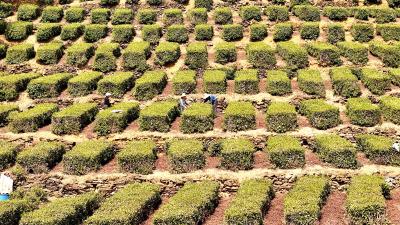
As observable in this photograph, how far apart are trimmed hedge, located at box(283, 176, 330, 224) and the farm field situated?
9 centimetres

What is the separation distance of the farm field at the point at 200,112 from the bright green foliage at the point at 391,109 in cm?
10

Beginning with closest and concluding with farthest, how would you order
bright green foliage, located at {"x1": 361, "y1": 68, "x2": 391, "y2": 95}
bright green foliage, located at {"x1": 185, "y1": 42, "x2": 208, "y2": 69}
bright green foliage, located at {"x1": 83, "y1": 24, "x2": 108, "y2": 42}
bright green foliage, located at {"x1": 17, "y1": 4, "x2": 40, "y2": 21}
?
bright green foliage, located at {"x1": 361, "y1": 68, "x2": 391, "y2": 95}, bright green foliage, located at {"x1": 185, "y1": 42, "x2": 208, "y2": 69}, bright green foliage, located at {"x1": 83, "y1": 24, "x2": 108, "y2": 42}, bright green foliage, located at {"x1": 17, "y1": 4, "x2": 40, "y2": 21}

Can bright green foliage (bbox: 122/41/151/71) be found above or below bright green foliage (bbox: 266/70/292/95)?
above

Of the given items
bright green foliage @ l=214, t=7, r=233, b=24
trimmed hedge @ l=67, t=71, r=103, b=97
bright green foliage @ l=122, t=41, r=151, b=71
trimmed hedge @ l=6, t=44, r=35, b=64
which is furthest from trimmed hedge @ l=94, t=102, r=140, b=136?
bright green foliage @ l=214, t=7, r=233, b=24

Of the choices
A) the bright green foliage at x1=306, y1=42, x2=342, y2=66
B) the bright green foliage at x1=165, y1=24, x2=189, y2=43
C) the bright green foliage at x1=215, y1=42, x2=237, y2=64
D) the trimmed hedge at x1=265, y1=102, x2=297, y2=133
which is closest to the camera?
the trimmed hedge at x1=265, y1=102, x2=297, y2=133

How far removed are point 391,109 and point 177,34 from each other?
15312mm

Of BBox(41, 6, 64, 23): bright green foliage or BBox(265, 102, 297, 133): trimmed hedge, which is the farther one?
BBox(41, 6, 64, 23): bright green foliage

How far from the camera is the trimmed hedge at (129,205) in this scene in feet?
64.0

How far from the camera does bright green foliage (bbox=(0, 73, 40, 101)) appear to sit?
30781 mm

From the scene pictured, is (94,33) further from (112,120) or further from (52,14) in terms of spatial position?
(112,120)

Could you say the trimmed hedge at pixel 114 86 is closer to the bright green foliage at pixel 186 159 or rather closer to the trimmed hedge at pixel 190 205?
the bright green foliage at pixel 186 159

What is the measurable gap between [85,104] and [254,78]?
31.8 ft

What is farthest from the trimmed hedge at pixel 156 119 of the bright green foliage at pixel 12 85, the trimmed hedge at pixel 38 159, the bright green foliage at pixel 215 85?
the bright green foliage at pixel 12 85

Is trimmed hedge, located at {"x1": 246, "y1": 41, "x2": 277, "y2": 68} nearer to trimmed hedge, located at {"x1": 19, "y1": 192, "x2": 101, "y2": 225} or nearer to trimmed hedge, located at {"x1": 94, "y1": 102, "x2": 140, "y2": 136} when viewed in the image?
trimmed hedge, located at {"x1": 94, "y1": 102, "x2": 140, "y2": 136}
